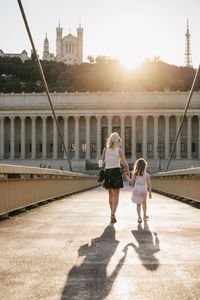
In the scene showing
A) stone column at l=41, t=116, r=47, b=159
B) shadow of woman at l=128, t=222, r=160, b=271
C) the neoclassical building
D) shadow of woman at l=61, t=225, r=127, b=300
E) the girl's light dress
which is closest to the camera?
shadow of woman at l=61, t=225, r=127, b=300

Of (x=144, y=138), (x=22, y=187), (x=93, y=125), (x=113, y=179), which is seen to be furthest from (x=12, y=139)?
(x=113, y=179)

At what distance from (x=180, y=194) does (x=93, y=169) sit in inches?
2503

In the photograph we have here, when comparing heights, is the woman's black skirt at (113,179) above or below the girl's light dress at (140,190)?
above

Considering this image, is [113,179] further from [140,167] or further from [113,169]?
[140,167]

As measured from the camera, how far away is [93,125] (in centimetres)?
8944

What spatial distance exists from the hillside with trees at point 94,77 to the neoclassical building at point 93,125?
2399 cm

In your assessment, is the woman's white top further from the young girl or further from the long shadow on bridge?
the long shadow on bridge

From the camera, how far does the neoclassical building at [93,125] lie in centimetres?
8588

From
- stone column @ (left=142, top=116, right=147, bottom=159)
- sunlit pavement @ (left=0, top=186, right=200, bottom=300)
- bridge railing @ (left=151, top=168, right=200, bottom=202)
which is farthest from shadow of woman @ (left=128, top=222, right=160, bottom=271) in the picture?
stone column @ (left=142, top=116, right=147, bottom=159)

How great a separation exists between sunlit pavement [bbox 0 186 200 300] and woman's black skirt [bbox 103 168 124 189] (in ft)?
3.21

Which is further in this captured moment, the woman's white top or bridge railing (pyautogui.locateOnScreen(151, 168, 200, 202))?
bridge railing (pyautogui.locateOnScreen(151, 168, 200, 202))

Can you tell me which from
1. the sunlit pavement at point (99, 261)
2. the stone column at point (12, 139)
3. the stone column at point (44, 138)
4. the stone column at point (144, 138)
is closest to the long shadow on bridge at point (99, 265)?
the sunlit pavement at point (99, 261)

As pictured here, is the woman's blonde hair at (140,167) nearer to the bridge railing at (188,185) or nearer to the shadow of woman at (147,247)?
the shadow of woman at (147,247)

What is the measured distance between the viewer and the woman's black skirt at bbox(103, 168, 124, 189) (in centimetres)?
916
